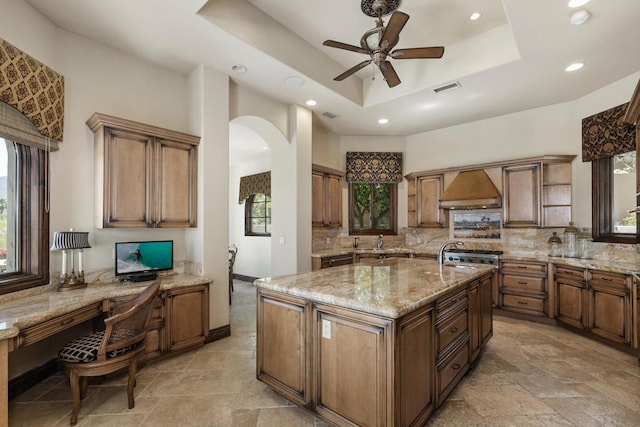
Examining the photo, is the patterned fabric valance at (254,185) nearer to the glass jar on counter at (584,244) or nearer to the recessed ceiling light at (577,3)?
the recessed ceiling light at (577,3)

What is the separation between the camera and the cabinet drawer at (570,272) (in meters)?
3.67

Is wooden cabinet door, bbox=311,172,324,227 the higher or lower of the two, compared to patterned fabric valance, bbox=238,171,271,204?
Result: lower

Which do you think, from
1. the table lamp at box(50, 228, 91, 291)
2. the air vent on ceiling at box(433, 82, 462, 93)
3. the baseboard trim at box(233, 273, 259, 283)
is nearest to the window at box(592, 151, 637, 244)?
the air vent on ceiling at box(433, 82, 462, 93)

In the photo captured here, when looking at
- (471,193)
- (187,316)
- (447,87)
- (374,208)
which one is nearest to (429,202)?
(471,193)

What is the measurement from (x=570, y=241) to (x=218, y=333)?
5.08 m

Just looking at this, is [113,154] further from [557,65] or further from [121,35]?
[557,65]

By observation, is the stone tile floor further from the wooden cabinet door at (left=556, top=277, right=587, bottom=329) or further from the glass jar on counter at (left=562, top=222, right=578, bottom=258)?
the glass jar on counter at (left=562, top=222, right=578, bottom=258)

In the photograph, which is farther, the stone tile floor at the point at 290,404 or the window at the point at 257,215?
the window at the point at 257,215

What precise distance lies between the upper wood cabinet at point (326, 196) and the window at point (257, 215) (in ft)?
6.55

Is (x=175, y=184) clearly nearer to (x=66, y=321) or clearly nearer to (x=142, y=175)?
(x=142, y=175)

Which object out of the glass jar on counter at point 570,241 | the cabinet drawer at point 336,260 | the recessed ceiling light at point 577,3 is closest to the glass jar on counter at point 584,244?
the glass jar on counter at point 570,241

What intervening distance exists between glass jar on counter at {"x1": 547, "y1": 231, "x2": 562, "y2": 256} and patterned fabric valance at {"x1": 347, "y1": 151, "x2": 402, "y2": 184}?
2.67 metres

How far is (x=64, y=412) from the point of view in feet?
7.22

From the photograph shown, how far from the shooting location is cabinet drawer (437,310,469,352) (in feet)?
6.93
